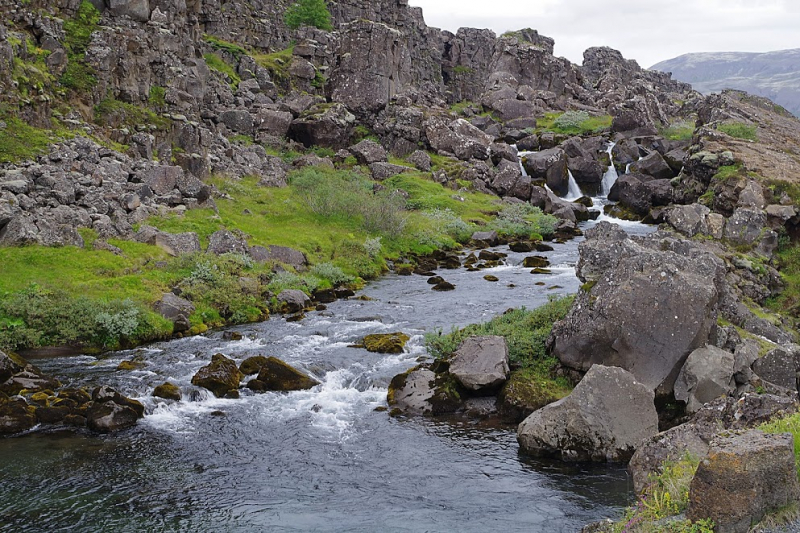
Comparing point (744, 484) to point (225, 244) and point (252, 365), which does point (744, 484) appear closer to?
point (252, 365)

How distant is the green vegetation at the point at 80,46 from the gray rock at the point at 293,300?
29.1 m

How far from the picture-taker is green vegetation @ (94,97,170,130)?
5353cm

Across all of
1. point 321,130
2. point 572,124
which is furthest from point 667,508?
point 572,124

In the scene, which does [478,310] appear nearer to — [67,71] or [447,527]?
[447,527]

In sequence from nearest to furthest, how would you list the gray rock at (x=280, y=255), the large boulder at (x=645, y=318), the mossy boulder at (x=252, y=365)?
the large boulder at (x=645, y=318) < the mossy boulder at (x=252, y=365) < the gray rock at (x=280, y=255)

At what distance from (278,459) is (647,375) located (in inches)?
480

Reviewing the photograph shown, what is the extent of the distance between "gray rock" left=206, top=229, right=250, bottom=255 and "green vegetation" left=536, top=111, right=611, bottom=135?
73.1 m

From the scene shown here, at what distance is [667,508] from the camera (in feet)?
35.0

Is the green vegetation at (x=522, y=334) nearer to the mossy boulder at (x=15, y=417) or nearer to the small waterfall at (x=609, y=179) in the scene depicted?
the mossy boulder at (x=15, y=417)

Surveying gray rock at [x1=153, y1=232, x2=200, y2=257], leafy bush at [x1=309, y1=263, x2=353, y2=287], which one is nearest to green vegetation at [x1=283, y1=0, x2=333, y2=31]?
leafy bush at [x1=309, y1=263, x2=353, y2=287]

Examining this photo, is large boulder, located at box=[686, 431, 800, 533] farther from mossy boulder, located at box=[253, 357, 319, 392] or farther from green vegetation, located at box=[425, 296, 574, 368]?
mossy boulder, located at box=[253, 357, 319, 392]

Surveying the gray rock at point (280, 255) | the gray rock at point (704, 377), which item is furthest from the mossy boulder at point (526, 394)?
the gray rock at point (280, 255)

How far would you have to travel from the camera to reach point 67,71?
173 ft

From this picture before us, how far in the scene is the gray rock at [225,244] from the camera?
40562mm
